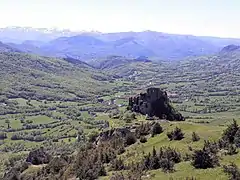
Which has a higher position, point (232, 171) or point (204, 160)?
point (232, 171)

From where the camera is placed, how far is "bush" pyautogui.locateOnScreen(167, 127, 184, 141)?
73.6 m

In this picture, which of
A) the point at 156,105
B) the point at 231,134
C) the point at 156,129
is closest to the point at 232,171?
the point at 231,134

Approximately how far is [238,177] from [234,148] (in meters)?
13.3

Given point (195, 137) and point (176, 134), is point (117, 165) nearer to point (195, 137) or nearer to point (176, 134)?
point (176, 134)

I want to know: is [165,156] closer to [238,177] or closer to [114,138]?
[238,177]

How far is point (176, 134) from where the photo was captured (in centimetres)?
7419

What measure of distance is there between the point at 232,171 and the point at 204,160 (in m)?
6.43

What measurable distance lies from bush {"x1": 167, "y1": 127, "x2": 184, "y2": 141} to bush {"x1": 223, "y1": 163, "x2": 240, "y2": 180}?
22806mm

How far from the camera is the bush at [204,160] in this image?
53.3 m

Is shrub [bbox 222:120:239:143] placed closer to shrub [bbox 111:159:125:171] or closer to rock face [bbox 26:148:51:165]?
shrub [bbox 111:159:125:171]

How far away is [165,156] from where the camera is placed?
198 feet

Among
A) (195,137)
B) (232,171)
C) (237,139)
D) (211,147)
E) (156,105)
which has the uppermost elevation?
(237,139)

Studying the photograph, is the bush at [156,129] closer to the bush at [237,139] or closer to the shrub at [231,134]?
the shrub at [231,134]

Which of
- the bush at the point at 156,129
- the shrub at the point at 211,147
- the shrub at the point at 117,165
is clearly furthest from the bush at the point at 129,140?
the shrub at the point at 211,147
